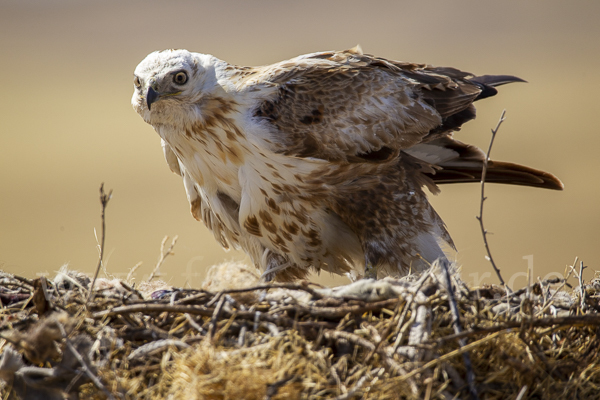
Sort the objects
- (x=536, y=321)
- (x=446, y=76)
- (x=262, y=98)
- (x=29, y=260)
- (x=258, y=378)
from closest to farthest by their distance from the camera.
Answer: (x=258, y=378), (x=536, y=321), (x=262, y=98), (x=446, y=76), (x=29, y=260)

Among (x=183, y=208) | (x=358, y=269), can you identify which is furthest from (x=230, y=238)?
(x=183, y=208)

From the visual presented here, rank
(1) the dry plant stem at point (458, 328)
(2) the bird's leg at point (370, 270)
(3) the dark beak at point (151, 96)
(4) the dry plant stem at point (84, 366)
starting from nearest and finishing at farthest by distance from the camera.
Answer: (4) the dry plant stem at point (84, 366)
(1) the dry plant stem at point (458, 328)
(3) the dark beak at point (151, 96)
(2) the bird's leg at point (370, 270)

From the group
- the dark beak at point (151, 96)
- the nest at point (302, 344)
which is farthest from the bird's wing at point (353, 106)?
the nest at point (302, 344)

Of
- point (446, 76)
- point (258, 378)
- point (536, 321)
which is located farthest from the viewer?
point (446, 76)

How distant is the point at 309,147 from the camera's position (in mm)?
4520

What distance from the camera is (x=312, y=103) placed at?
459 centimetres

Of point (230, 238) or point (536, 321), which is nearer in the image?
point (536, 321)

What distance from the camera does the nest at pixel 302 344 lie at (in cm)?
279

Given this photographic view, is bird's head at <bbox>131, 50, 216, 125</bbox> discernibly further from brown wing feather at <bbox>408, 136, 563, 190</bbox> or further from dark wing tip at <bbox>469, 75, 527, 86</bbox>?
dark wing tip at <bbox>469, 75, 527, 86</bbox>

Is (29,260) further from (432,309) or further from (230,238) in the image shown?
(432,309)

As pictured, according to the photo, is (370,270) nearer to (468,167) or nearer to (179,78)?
(468,167)

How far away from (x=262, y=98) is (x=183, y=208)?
57.2 feet

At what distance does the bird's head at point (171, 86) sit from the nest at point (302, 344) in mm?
1560

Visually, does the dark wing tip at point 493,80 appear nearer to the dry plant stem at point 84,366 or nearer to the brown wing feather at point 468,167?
the brown wing feather at point 468,167
